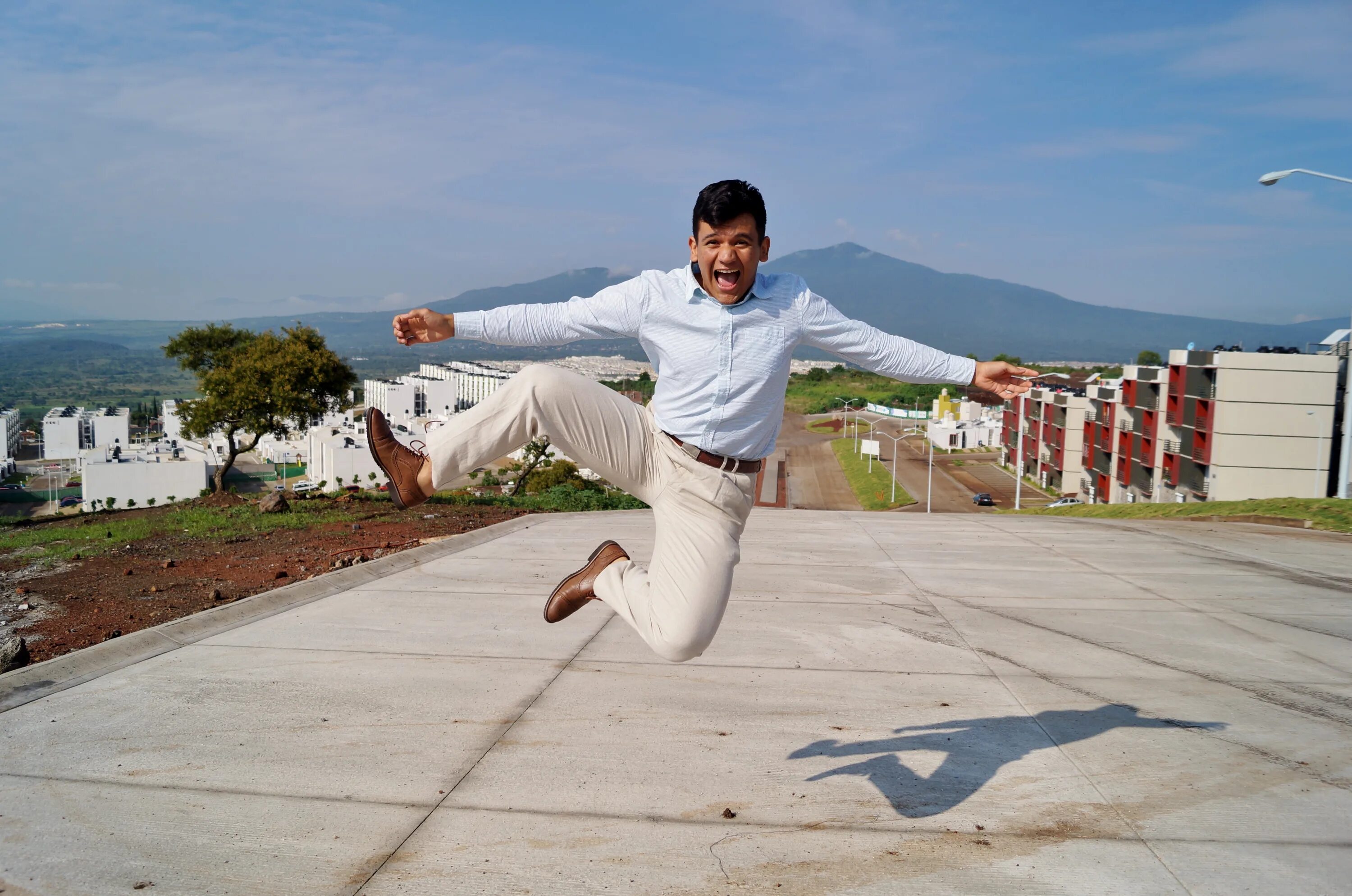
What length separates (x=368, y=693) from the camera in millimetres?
5363

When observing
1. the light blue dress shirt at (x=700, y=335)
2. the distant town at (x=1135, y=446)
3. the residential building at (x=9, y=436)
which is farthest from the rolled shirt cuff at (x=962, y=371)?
the residential building at (x=9, y=436)

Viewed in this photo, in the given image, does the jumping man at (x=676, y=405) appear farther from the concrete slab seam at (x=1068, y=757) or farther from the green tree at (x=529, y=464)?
the green tree at (x=529, y=464)

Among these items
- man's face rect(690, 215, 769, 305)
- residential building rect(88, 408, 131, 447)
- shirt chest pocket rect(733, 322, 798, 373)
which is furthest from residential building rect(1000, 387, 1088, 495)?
residential building rect(88, 408, 131, 447)

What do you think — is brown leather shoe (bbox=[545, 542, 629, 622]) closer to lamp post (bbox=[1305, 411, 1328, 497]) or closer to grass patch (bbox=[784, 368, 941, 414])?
lamp post (bbox=[1305, 411, 1328, 497])

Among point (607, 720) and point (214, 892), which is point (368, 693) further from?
point (214, 892)

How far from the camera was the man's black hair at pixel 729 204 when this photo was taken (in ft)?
12.0

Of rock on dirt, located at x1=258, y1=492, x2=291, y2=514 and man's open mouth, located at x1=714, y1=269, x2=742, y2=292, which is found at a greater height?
man's open mouth, located at x1=714, y1=269, x2=742, y2=292

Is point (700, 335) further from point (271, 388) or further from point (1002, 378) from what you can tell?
point (271, 388)

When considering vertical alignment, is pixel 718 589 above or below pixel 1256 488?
above

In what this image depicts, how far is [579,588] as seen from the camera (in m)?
4.20

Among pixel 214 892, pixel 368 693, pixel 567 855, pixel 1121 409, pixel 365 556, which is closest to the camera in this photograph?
pixel 214 892

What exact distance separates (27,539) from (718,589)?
12.5 meters

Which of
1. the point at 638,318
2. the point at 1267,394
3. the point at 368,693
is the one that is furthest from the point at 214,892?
the point at 1267,394

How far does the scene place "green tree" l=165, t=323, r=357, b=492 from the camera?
62.2 ft
